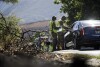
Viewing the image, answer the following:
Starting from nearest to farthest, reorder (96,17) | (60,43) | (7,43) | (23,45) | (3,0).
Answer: (23,45) < (7,43) < (3,0) < (60,43) < (96,17)

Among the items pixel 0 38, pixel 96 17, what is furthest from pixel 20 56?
pixel 96 17

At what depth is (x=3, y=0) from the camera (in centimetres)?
1264

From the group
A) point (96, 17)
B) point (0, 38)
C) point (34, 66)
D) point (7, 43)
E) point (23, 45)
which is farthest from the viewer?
point (96, 17)

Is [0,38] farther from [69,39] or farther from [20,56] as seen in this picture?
[69,39]

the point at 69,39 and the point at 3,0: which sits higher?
the point at 3,0

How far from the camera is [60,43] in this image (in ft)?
59.9

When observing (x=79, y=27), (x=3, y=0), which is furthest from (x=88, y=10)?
(x=3, y=0)

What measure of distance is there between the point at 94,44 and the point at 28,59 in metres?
11.6

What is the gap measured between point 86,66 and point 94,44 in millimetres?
12223

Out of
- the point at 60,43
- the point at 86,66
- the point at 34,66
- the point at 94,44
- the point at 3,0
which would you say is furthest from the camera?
the point at 60,43

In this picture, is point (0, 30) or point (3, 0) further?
point (3, 0)

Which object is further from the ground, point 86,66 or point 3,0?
point 3,0

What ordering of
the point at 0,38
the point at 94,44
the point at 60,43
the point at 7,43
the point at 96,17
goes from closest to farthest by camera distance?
1. the point at 7,43
2. the point at 0,38
3. the point at 94,44
4. the point at 60,43
5. the point at 96,17

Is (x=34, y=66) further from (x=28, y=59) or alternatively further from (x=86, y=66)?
(x=86, y=66)
